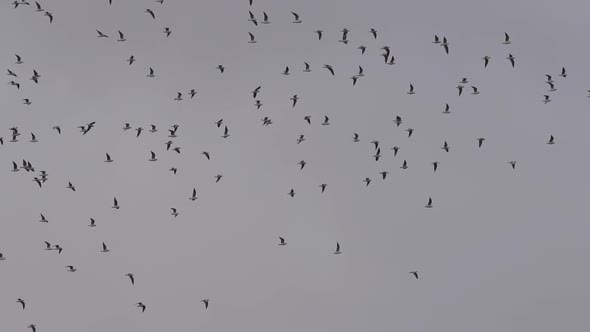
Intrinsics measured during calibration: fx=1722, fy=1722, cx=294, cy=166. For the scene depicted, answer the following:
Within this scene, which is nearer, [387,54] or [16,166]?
[387,54]

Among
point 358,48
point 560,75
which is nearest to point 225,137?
point 358,48

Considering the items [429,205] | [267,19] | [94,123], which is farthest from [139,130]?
[429,205]

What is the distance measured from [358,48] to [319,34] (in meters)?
3.21

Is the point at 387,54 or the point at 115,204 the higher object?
the point at 387,54

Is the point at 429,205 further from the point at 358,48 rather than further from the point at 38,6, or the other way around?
the point at 38,6

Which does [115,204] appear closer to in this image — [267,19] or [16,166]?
[16,166]

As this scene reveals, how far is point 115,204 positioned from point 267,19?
21031 mm

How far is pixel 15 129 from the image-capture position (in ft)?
450

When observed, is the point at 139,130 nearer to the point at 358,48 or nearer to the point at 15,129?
the point at 15,129

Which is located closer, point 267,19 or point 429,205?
point 267,19

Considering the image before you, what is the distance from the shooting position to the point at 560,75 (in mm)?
138375

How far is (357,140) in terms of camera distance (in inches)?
5610

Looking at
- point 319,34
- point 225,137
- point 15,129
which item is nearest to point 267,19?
point 319,34

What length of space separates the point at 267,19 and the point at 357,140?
51.0 ft
